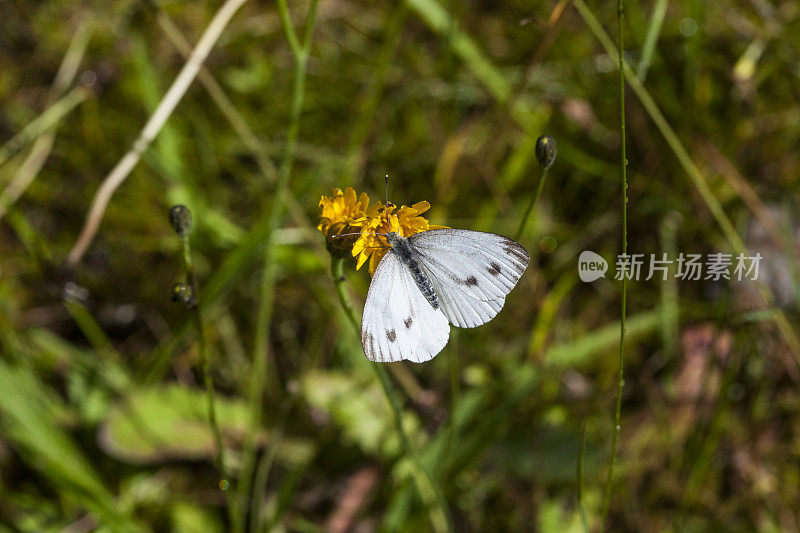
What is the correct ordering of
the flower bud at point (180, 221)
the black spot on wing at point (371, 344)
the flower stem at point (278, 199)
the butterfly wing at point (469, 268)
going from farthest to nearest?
1. the flower stem at point (278, 199)
2. the flower bud at point (180, 221)
3. the butterfly wing at point (469, 268)
4. the black spot on wing at point (371, 344)

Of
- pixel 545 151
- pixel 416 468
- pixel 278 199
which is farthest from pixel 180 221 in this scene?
pixel 416 468

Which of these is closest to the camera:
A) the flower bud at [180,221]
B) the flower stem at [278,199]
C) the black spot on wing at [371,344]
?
the black spot on wing at [371,344]

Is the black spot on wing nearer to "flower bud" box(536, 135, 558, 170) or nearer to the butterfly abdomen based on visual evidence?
the butterfly abdomen

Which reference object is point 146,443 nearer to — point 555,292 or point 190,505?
point 190,505

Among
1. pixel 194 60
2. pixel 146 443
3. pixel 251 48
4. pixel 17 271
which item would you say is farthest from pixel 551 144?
pixel 17 271

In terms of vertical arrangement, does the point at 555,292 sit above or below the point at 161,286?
below

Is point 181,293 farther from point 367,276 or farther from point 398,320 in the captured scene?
point 367,276

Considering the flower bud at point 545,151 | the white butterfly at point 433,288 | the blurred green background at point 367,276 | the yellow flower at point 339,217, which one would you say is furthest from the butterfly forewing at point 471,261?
the blurred green background at point 367,276

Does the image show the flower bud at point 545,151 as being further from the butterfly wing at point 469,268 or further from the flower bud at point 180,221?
the flower bud at point 180,221
